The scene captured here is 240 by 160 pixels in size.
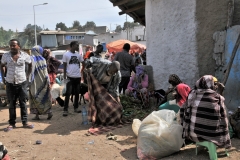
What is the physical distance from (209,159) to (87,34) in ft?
129

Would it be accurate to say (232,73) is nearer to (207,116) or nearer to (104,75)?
(207,116)

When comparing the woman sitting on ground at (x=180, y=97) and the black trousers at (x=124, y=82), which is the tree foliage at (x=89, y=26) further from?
the woman sitting on ground at (x=180, y=97)

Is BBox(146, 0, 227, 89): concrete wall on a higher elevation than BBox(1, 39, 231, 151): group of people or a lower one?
higher

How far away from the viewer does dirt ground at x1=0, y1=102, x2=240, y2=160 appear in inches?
152

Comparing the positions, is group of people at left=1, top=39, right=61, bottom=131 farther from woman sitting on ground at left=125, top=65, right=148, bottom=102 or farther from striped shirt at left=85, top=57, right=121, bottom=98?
woman sitting on ground at left=125, top=65, right=148, bottom=102

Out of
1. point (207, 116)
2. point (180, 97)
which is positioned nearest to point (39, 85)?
point (180, 97)

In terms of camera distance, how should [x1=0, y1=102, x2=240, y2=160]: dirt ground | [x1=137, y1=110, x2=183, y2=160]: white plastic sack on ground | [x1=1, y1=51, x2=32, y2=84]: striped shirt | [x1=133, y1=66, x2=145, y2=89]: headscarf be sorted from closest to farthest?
[x1=137, y1=110, x2=183, y2=160]: white plastic sack on ground → [x1=0, y1=102, x2=240, y2=160]: dirt ground → [x1=1, y1=51, x2=32, y2=84]: striped shirt → [x1=133, y1=66, x2=145, y2=89]: headscarf

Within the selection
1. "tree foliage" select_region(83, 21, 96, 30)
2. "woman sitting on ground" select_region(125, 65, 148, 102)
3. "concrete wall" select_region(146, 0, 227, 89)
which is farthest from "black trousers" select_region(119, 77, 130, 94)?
"tree foliage" select_region(83, 21, 96, 30)

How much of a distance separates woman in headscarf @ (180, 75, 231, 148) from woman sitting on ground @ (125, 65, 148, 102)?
2994 mm

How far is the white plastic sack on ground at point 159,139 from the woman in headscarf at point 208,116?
26 cm

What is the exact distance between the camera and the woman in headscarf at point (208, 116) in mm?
3385

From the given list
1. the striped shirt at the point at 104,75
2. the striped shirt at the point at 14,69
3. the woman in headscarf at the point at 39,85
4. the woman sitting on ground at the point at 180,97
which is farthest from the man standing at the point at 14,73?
the woman sitting on ground at the point at 180,97

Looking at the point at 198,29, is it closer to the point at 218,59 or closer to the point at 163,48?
the point at 218,59

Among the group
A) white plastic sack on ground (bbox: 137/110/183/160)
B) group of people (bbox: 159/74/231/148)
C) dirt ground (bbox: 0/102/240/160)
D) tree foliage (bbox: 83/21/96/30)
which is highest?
tree foliage (bbox: 83/21/96/30)
